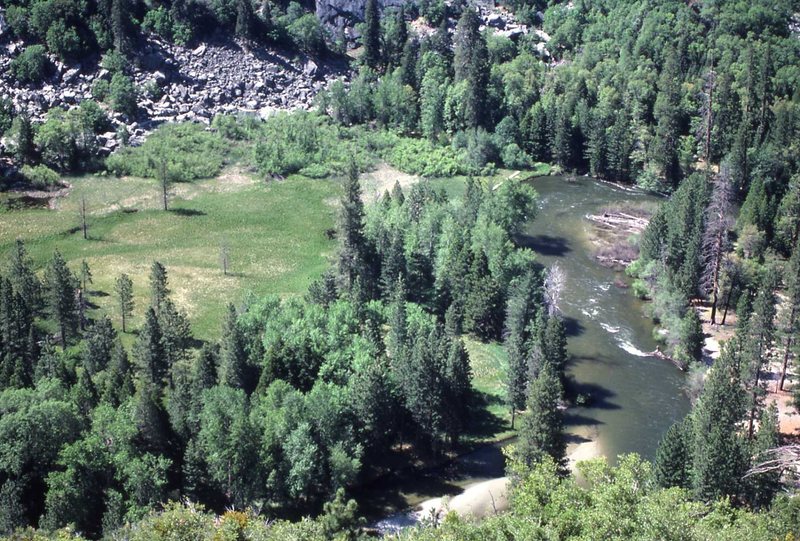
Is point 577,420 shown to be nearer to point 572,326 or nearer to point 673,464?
point 673,464

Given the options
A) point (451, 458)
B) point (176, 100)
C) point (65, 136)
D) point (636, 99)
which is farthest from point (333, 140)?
point (451, 458)

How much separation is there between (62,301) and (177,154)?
193 ft

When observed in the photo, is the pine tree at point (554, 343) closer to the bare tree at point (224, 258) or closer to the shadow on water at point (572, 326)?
the shadow on water at point (572, 326)

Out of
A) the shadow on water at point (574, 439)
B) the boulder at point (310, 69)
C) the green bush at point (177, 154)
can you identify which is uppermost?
the boulder at point (310, 69)

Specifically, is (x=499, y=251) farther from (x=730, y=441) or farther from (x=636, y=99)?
(x=636, y=99)

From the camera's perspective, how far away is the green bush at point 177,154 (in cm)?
14312

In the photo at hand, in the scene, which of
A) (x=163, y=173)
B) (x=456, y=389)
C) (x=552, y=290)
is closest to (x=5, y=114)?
(x=163, y=173)

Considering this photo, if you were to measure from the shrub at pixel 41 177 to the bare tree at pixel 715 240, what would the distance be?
93153 millimetres

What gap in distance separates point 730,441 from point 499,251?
42.1 m

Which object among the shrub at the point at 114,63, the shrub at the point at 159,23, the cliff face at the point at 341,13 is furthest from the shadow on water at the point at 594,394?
the cliff face at the point at 341,13

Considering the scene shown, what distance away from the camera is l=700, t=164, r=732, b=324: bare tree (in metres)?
103

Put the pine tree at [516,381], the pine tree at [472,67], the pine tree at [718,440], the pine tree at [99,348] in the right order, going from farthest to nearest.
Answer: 1. the pine tree at [472,67]
2. the pine tree at [516,381]
3. the pine tree at [99,348]
4. the pine tree at [718,440]

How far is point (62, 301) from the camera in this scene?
3627 inches

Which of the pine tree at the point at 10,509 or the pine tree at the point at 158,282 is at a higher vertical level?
the pine tree at the point at 158,282
